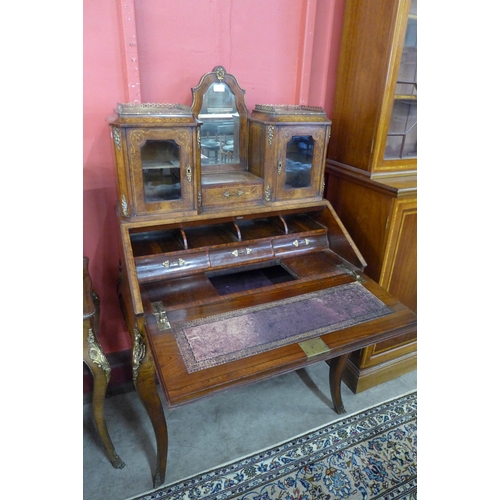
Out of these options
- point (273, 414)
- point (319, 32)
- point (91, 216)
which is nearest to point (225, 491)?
point (273, 414)

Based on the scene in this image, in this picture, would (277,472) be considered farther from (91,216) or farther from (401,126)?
(401,126)

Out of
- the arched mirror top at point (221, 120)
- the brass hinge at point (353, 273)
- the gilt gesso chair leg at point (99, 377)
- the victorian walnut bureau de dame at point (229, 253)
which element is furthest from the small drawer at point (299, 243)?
the gilt gesso chair leg at point (99, 377)

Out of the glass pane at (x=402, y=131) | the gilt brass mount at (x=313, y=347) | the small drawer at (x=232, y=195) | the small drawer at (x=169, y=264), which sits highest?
the glass pane at (x=402, y=131)

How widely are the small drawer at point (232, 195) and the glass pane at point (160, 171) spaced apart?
5.2 inches

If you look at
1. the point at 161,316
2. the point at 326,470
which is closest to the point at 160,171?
the point at 161,316

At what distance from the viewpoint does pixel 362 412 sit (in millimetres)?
1997

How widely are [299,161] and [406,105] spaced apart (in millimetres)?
608

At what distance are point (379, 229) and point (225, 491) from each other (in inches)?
54.5

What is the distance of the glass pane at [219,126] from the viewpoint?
165 cm

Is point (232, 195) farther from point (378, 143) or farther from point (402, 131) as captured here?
point (402, 131)

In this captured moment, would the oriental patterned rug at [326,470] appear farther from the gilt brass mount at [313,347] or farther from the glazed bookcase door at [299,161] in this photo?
the glazed bookcase door at [299,161]

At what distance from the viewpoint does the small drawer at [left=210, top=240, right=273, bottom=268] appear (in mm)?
1586

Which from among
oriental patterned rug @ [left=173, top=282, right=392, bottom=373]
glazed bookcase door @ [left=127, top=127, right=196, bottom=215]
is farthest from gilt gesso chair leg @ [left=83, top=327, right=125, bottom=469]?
glazed bookcase door @ [left=127, top=127, right=196, bottom=215]

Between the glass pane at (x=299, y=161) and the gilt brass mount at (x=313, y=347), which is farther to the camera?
the glass pane at (x=299, y=161)
